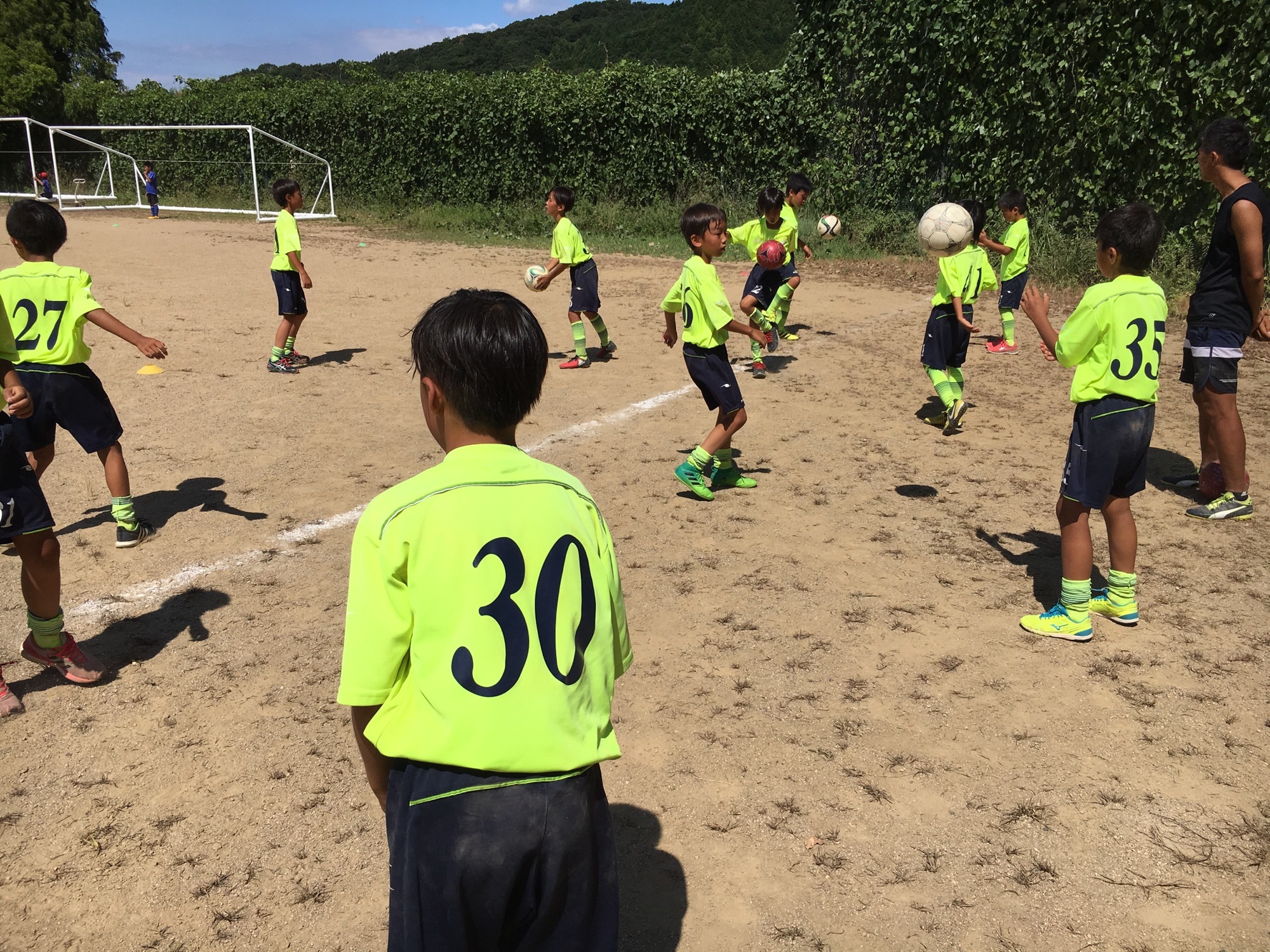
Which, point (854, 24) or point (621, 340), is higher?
point (854, 24)

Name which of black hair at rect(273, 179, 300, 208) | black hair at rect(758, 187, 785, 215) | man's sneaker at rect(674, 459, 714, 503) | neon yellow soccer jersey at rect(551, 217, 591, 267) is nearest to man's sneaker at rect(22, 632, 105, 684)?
man's sneaker at rect(674, 459, 714, 503)

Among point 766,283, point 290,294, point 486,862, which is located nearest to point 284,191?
point 290,294

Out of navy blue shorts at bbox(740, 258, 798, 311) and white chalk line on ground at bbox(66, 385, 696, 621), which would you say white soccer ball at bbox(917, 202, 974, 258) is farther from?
white chalk line on ground at bbox(66, 385, 696, 621)

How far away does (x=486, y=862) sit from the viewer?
5.52ft

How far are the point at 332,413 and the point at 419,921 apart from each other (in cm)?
683

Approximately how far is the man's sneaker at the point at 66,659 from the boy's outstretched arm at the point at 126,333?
1.59m

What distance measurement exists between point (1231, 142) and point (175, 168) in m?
30.9

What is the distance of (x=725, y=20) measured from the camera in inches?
2196

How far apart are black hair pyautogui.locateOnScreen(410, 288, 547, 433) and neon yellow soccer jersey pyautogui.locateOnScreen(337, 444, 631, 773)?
9 centimetres

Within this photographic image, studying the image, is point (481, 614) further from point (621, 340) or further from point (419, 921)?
point (621, 340)

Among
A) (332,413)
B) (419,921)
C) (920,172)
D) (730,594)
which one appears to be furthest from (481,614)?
(920,172)

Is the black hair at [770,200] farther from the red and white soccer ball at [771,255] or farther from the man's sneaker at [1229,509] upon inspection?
the man's sneaker at [1229,509]

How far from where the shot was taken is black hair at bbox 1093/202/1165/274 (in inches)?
167

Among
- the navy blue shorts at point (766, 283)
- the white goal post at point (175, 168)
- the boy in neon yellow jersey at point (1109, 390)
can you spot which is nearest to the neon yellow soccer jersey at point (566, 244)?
the navy blue shorts at point (766, 283)
